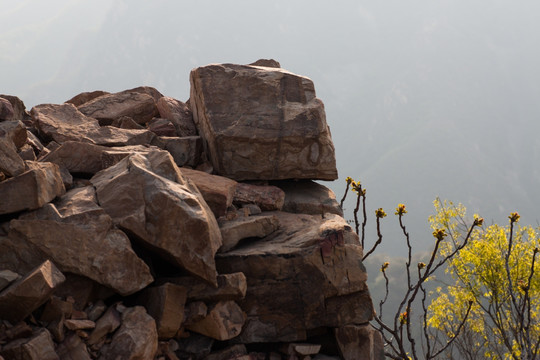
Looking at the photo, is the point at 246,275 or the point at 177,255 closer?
the point at 177,255

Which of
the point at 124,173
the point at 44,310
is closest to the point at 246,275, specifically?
the point at 124,173

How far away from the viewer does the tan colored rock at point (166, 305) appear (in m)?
6.81

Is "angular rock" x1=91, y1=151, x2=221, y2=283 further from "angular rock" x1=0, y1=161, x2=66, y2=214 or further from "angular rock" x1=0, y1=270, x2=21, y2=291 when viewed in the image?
"angular rock" x1=0, y1=270, x2=21, y2=291

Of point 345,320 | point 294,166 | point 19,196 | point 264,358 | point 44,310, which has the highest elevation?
point 294,166

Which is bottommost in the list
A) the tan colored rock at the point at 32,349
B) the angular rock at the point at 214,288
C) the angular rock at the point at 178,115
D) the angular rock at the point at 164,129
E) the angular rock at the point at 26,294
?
the tan colored rock at the point at 32,349

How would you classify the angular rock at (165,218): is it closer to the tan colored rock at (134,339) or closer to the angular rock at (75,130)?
the tan colored rock at (134,339)

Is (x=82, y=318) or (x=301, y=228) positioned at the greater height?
(x=301, y=228)

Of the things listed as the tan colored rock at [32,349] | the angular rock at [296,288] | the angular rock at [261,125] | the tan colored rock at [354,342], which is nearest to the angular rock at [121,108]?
the angular rock at [261,125]

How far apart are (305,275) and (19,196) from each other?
162 inches

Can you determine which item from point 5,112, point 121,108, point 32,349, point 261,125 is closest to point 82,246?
point 32,349

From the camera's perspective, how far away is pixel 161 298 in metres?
6.86

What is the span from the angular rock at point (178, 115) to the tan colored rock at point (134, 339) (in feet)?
17.3

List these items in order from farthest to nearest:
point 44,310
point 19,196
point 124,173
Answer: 1. point 124,173
2. point 19,196
3. point 44,310

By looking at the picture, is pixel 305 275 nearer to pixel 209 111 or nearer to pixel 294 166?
pixel 294 166
